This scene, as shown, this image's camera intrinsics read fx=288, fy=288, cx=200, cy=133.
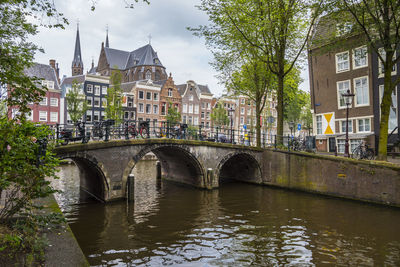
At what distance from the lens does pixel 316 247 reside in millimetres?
7910

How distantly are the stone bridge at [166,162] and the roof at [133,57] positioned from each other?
138 ft

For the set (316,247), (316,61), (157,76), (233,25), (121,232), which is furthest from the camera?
(157,76)

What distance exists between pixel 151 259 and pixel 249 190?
10.8 m

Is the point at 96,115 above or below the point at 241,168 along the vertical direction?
above

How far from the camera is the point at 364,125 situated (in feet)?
67.9

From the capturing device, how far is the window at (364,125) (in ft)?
66.8

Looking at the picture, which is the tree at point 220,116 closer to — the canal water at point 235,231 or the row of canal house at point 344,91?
the row of canal house at point 344,91

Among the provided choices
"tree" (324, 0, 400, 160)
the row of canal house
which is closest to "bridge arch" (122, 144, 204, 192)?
"tree" (324, 0, 400, 160)

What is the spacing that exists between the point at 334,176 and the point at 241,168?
7.31 meters

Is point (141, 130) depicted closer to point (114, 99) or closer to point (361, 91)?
point (361, 91)

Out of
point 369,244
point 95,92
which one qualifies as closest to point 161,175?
point 369,244

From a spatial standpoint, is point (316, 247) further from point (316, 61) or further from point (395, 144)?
point (316, 61)

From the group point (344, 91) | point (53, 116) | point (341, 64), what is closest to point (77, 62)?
point (53, 116)

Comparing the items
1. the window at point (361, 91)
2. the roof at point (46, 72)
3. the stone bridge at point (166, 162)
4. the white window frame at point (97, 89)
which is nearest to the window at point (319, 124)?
the window at point (361, 91)
